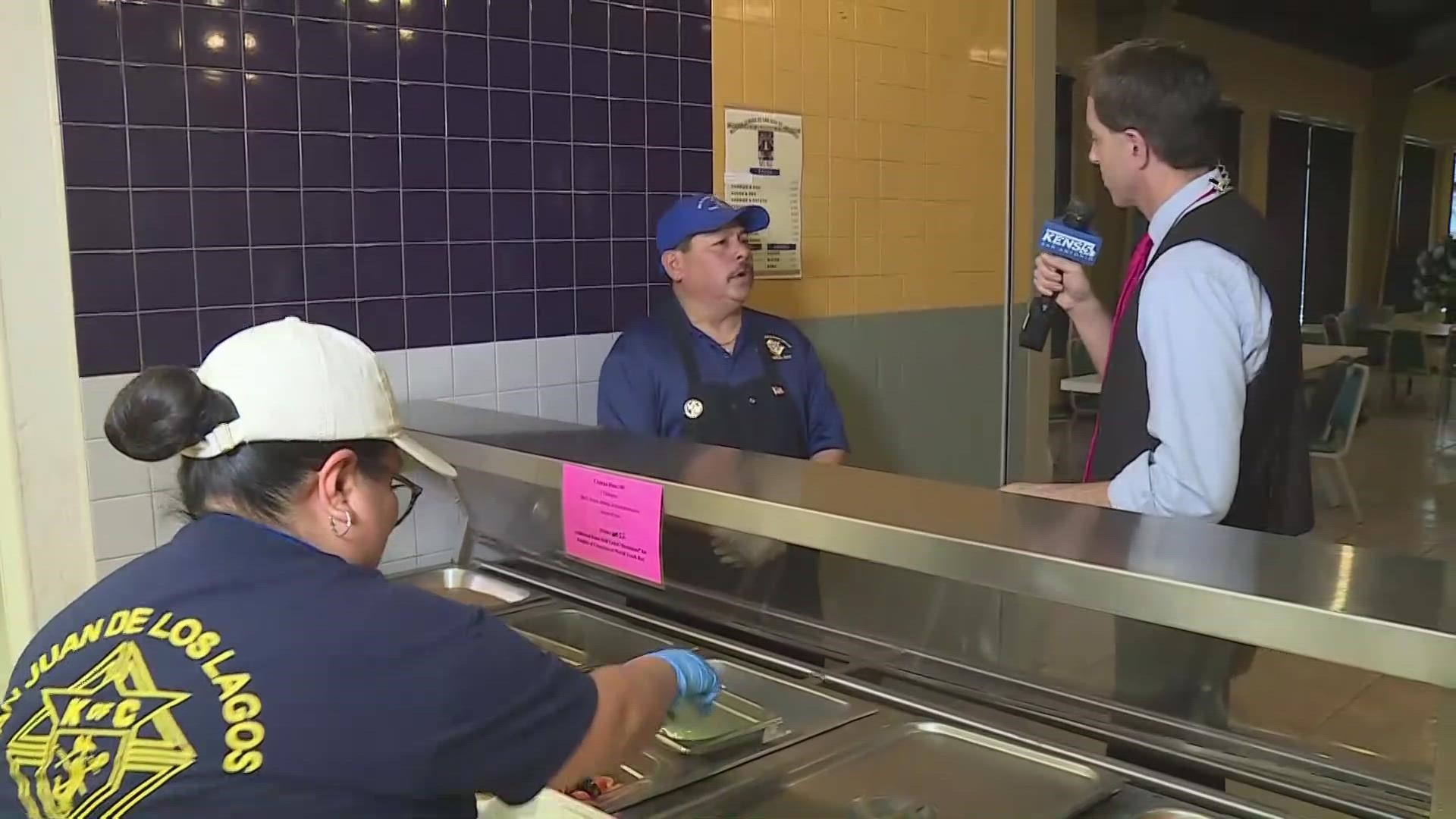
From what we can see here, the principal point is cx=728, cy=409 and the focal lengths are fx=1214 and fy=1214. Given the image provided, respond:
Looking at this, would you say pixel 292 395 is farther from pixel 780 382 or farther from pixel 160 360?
pixel 780 382

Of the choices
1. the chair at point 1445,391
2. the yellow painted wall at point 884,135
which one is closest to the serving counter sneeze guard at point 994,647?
the yellow painted wall at point 884,135

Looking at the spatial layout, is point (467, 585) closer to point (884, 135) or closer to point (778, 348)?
point (778, 348)

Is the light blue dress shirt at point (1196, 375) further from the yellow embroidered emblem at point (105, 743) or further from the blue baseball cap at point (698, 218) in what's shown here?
the yellow embroidered emblem at point (105, 743)

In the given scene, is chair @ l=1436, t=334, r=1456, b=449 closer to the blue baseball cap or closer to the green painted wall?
the green painted wall

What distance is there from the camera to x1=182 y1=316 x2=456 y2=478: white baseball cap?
3.72 ft

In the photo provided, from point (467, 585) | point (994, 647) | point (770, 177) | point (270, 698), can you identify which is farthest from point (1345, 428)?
point (270, 698)

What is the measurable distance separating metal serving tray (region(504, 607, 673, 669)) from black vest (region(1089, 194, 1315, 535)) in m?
0.76

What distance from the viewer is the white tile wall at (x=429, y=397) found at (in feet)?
6.57

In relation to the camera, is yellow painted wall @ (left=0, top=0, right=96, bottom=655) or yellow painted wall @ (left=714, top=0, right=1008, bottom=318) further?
yellow painted wall @ (left=714, top=0, right=1008, bottom=318)

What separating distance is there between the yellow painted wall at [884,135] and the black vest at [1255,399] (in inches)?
49.2

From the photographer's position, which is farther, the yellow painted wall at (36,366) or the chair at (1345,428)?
the chair at (1345,428)

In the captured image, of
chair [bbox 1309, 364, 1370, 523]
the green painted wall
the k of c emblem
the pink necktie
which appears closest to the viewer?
the pink necktie

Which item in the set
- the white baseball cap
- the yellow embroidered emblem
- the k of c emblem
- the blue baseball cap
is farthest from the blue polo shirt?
the yellow embroidered emblem

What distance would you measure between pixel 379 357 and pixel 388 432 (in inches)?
43.7
